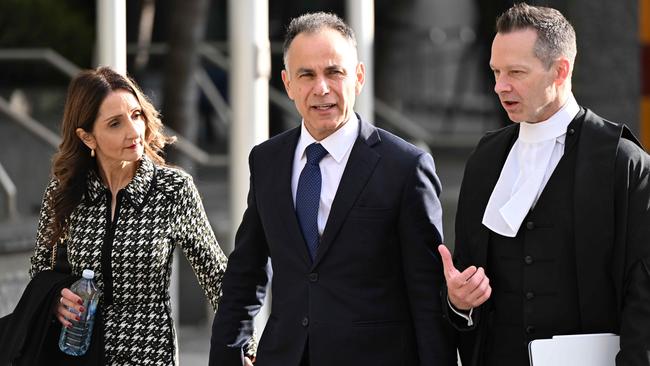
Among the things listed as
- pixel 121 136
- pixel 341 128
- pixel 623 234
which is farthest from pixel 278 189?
pixel 623 234

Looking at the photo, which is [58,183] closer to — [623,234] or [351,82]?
[351,82]

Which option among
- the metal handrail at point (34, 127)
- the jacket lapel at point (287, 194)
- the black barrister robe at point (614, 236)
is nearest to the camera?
the black barrister robe at point (614, 236)

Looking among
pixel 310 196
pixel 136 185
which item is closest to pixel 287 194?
pixel 310 196

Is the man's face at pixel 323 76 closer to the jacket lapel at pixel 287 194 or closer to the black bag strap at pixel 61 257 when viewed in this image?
the jacket lapel at pixel 287 194

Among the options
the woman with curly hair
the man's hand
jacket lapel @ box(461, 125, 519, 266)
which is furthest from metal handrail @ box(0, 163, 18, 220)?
the man's hand

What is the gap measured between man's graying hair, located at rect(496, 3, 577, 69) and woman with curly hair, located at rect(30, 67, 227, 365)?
133cm

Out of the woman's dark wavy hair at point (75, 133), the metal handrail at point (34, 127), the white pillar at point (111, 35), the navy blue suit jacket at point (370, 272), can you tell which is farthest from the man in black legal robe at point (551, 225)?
the metal handrail at point (34, 127)

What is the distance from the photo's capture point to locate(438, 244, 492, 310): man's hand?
3182 mm

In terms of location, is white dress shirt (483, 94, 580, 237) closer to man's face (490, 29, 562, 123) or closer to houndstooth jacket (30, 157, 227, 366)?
man's face (490, 29, 562, 123)

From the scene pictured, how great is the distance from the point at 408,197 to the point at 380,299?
0.99 feet

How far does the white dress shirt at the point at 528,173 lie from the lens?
3.23 m

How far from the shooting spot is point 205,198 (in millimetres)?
10742

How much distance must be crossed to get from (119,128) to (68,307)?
61cm

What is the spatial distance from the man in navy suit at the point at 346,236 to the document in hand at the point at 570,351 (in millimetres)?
374
